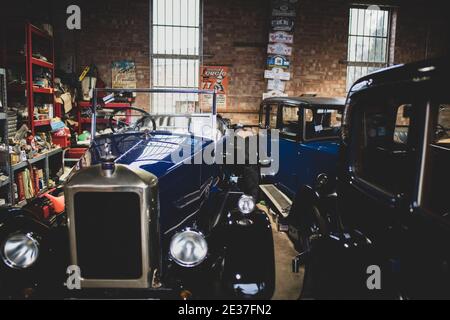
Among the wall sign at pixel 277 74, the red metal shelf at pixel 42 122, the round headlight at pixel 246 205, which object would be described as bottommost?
the round headlight at pixel 246 205

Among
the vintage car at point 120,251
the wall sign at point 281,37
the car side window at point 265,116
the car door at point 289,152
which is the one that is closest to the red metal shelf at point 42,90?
the car side window at point 265,116

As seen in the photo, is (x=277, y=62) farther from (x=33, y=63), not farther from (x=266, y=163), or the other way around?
(x=33, y=63)

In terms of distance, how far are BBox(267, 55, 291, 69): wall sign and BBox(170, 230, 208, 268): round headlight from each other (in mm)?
6829

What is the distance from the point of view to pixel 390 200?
6.92ft

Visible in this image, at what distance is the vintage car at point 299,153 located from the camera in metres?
4.37

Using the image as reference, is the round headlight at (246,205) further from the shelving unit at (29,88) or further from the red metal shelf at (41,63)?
the red metal shelf at (41,63)

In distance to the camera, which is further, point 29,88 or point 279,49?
point 279,49

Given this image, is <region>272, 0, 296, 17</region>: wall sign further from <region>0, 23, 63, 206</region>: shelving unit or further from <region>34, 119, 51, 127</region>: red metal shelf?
<region>34, 119, 51, 127</region>: red metal shelf

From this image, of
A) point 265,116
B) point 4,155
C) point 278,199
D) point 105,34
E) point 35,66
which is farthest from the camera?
point 105,34

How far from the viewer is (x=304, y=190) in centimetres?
377

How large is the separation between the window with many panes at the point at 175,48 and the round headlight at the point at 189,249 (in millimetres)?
6560

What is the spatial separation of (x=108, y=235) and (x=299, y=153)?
10.5ft

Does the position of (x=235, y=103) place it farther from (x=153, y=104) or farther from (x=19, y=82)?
(x=19, y=82)

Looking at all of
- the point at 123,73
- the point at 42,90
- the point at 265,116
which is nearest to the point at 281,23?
the point at 265,116
